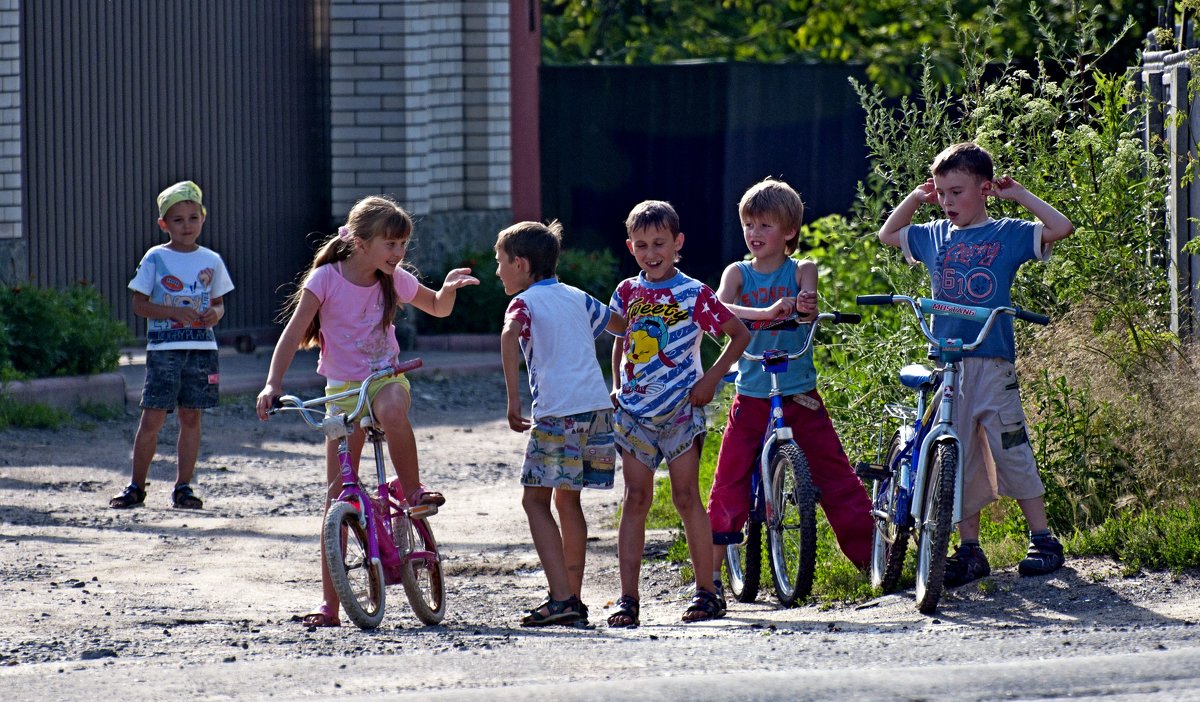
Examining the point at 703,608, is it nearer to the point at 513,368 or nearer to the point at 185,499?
the point at 513,368

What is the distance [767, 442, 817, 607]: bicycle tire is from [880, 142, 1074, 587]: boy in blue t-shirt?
19.5 inches

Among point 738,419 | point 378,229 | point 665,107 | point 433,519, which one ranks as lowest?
point 433,519

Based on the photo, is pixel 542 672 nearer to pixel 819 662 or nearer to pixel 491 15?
pixel 819 662

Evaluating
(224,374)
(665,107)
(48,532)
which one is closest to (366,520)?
(48,532)

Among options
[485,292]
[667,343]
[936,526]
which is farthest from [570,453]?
[485,292]

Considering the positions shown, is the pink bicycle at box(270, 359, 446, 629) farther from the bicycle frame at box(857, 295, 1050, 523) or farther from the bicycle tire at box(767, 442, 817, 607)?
the bicycle frame at box(857, 295, 1050, 523)

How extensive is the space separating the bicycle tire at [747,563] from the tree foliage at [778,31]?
12.4m

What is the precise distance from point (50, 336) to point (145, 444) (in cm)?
292

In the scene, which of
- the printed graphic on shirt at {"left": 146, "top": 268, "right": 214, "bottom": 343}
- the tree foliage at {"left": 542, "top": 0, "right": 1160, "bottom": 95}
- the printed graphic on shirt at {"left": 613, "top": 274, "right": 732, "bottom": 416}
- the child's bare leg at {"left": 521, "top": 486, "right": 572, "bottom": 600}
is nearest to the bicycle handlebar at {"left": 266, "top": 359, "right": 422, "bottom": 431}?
the child's bare leg at {"left": 521, "top": 486, "right": 572, "bottom": 600}

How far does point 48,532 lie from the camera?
24.8ft

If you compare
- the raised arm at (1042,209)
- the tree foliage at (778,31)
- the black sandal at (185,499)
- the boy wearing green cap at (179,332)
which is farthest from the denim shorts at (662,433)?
the tree foliage at (778,31)

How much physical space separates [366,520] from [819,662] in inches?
65.8

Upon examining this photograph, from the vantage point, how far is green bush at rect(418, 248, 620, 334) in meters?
14.3

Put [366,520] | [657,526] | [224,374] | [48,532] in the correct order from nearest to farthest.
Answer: [366,520], [48,532], [657,526], [224,374]
